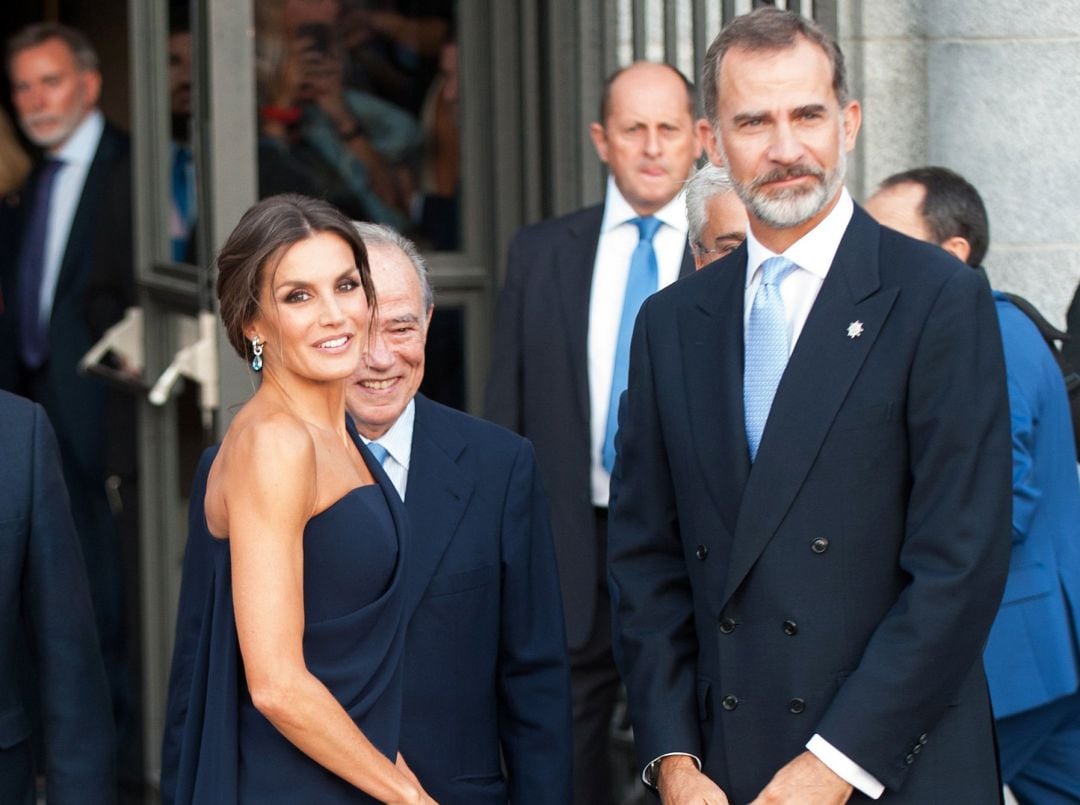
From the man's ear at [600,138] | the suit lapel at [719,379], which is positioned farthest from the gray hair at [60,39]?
the suit lapel at [719,379]

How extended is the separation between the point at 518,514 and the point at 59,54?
4376mm

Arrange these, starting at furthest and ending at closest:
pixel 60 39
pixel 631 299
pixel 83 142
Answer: pixel 60 39, pixel 83 142, pixel 631 299

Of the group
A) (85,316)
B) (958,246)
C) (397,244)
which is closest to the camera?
(397,244)


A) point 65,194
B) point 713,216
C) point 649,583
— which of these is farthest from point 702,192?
point 65,194

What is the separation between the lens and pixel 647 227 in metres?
4.77

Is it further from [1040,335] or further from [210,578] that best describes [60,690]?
[1040,335]

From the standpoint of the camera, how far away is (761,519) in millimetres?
2680

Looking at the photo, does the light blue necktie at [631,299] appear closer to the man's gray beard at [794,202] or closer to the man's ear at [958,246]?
the man's ear at [958,246]

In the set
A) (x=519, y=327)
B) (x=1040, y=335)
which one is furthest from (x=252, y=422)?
(x=519, y=327)

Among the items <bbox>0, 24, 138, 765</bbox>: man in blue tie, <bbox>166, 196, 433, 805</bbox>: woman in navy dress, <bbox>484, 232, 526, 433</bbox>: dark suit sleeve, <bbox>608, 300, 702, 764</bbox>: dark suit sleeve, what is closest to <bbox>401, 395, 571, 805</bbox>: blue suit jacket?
<bbox>608, 300, 702, 764</bbox>: dark suit sleeve

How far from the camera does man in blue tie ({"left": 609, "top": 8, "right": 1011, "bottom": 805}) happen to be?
8.55 feet

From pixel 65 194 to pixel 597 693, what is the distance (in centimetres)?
296

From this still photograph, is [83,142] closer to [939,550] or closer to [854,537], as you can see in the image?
[854,537]

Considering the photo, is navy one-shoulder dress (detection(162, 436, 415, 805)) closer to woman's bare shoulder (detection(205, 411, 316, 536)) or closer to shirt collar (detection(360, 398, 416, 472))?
woman's bare shoulder (detection(205, 411, 316, 536))
